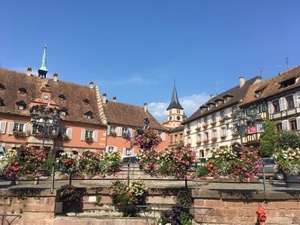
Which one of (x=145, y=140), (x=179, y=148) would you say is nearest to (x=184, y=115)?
(x=145, y=140)

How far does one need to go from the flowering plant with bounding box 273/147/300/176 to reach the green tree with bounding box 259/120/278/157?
2337cm

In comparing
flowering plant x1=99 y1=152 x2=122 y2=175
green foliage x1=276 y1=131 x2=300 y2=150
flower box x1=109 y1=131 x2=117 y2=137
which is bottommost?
flowering plant x1=99 y1=152 x2=122 y2=175

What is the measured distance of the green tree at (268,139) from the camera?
3125 centimetres

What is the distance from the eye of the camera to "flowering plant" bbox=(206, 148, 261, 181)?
882cm

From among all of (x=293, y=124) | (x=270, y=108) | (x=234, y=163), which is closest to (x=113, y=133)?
(x=270, y=108)

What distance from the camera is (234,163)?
8.87 meters

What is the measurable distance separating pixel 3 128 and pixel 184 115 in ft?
253

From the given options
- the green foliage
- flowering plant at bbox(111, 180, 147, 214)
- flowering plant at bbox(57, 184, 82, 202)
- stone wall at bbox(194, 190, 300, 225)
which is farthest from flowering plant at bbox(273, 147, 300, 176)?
the green foliage

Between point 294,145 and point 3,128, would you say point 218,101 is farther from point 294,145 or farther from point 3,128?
point 3,128

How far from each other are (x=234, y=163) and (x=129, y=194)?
393cm

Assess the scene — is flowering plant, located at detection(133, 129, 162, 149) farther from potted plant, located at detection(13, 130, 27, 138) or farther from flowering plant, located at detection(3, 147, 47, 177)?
potted plant, located at detection(13, 130, 27, 138)

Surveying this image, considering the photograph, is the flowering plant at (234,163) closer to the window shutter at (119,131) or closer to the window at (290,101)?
the window at (290,101)

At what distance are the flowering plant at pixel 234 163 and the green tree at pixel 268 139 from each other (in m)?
23.4

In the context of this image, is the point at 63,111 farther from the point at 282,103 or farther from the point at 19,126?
the point at 282,103
